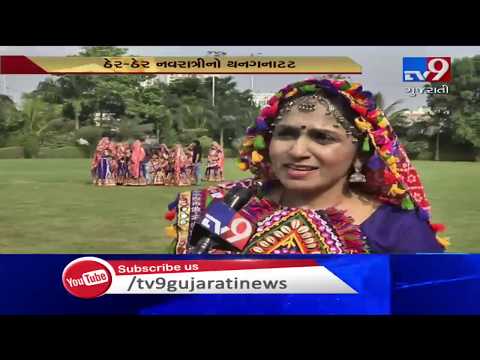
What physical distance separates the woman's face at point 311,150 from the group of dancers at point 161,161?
42 cm

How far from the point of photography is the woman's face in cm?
424

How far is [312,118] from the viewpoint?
167 inches

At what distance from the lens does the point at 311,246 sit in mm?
4316

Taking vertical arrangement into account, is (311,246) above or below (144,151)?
below

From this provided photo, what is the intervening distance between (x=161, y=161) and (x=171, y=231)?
48 cm

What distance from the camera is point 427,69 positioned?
4.38 metres

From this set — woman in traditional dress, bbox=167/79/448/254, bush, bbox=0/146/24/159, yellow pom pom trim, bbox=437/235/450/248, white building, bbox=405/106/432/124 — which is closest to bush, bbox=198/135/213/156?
woman in traditional dress, bbox=167/79/448/254

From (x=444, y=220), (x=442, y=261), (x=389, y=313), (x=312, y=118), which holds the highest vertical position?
(x=312, y=118)

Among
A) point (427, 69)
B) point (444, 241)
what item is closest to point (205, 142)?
point (427, 69)

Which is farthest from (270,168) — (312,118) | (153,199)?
(153,199)

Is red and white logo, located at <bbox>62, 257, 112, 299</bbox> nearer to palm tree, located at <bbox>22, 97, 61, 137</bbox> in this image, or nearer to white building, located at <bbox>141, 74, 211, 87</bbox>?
palm tree, located at <bbox>22, 97, 61, 137</bbox>

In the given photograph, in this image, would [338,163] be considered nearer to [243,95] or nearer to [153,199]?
[243,95]

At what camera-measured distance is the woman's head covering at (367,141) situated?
4.25m

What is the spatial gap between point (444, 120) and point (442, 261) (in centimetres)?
95
